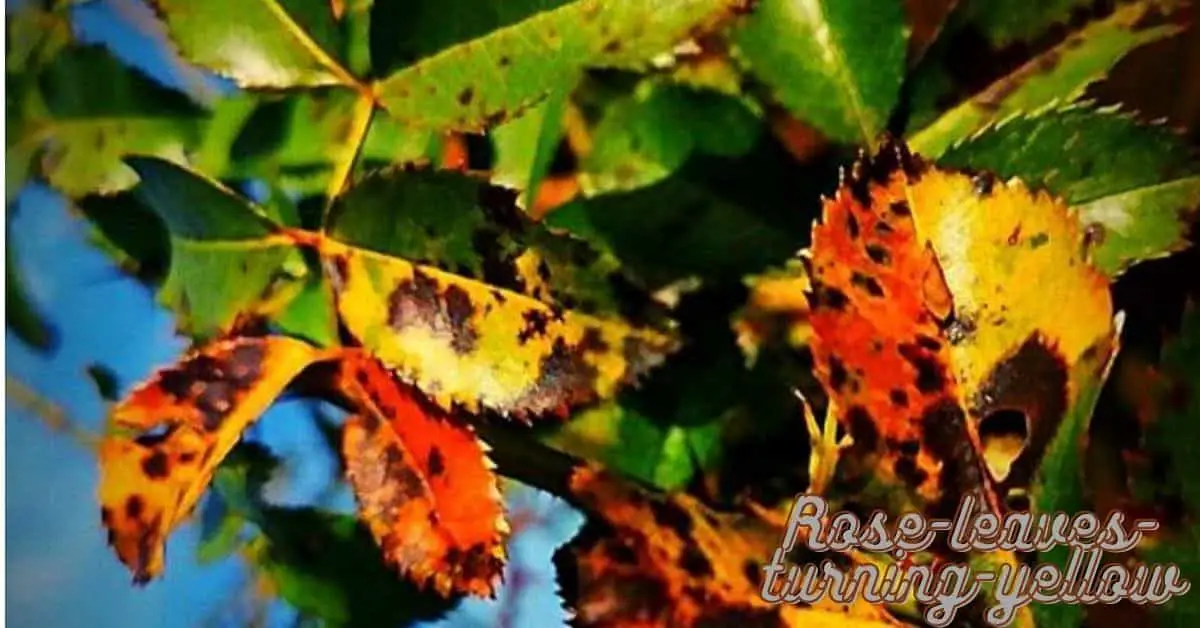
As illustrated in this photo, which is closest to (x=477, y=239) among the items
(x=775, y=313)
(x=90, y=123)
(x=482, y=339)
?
(x=482, y=339)

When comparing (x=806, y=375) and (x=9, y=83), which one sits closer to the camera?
(x=806, y=375)

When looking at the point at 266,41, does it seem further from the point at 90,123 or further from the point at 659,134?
the point at 659,134

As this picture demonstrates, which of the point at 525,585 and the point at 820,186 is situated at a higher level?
the point at 820,186

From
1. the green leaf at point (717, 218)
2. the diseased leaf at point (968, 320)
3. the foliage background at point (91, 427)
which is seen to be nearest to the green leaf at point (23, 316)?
the foliage background at point (91, 427)

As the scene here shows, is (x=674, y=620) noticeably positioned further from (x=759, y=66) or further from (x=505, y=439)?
(x=759, y=66)

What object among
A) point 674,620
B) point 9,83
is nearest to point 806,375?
point 674,620

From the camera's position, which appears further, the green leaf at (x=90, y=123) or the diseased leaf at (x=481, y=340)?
the green leaf at (x=90, y=123)

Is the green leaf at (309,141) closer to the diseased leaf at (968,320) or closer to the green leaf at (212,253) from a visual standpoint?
the green leaf at (212,253)
